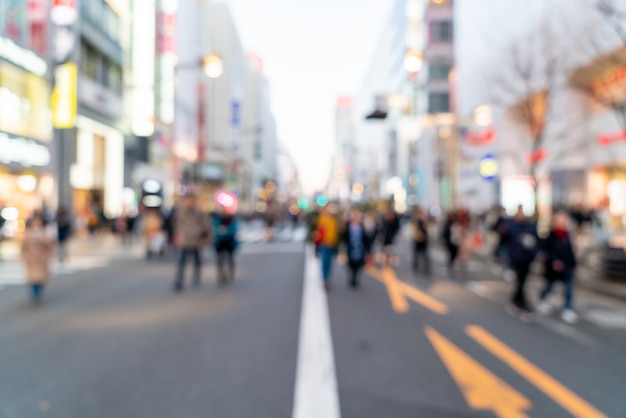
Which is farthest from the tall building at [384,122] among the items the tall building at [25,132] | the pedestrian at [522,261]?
the pedestrian at [522,261]

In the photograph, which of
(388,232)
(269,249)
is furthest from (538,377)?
(269,249)

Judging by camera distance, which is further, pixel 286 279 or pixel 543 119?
pixel 543 119

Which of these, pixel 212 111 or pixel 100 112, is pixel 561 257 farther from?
pixel 212 111

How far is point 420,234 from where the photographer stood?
13.1m

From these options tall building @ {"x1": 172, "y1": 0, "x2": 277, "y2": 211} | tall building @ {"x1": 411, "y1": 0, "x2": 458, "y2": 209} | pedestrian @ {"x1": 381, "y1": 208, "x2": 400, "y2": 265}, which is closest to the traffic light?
tall building @ {"x1": 172, "y1": 0, "x2": 277, "y2": 211}

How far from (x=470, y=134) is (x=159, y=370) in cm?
3633

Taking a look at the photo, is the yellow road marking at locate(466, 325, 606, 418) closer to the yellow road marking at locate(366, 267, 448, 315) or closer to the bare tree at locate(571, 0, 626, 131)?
the yellow road marking at locate(366, 267, 448, 315)

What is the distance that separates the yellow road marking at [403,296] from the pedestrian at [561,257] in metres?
1.76

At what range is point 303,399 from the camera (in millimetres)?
4270

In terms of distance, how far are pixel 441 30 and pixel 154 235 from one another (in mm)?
42930

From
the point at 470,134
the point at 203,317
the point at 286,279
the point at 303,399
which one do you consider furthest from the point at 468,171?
the point at 303,399

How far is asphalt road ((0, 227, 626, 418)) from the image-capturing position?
13.8 feet

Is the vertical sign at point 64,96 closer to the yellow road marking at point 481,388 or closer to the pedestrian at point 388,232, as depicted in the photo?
the pedestrian at point 388,232

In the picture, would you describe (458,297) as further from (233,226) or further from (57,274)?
(57,274)
